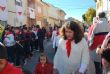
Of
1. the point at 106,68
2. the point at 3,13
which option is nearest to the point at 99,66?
the point at 106,68

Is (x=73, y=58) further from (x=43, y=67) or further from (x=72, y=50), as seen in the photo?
(x=43, y=67)

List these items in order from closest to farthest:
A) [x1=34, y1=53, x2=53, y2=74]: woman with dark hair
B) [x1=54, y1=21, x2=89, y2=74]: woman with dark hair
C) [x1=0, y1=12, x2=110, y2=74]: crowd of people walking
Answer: [x1=0, y1=12, x2=110, y2=74]: crowd of people walking, [x1=54, y1=21, x2=89, y2=74]: woman with dark hair, [x1=34, y1=53, x2=53, y2=74]: woman with dark hair

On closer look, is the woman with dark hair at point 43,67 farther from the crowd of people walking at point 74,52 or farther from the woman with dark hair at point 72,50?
the woman with dark hair at point 72,50

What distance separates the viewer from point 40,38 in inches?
891

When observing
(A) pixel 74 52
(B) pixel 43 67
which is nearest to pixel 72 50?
(A) pixel 74 52

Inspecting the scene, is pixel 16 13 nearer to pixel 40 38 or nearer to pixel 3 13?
pixel 3 13

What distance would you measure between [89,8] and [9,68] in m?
90.2

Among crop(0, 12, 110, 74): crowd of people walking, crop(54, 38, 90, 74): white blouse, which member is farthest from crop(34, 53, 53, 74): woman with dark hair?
crop(54, 38, 90, 74): white blouse

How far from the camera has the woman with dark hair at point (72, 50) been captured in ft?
18.5

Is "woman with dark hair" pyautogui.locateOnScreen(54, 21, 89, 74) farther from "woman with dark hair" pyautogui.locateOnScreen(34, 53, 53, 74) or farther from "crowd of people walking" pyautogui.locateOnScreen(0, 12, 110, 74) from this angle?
"woman with dark hair" pyautogui.locateOnScreen(34, 53, 53, 74)

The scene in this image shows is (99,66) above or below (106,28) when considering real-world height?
below

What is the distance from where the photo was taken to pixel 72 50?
5652 millimetres

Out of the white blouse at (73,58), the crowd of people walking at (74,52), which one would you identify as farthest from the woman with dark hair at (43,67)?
the white blouse at (73,58)

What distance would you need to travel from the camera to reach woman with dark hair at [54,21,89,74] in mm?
5637
